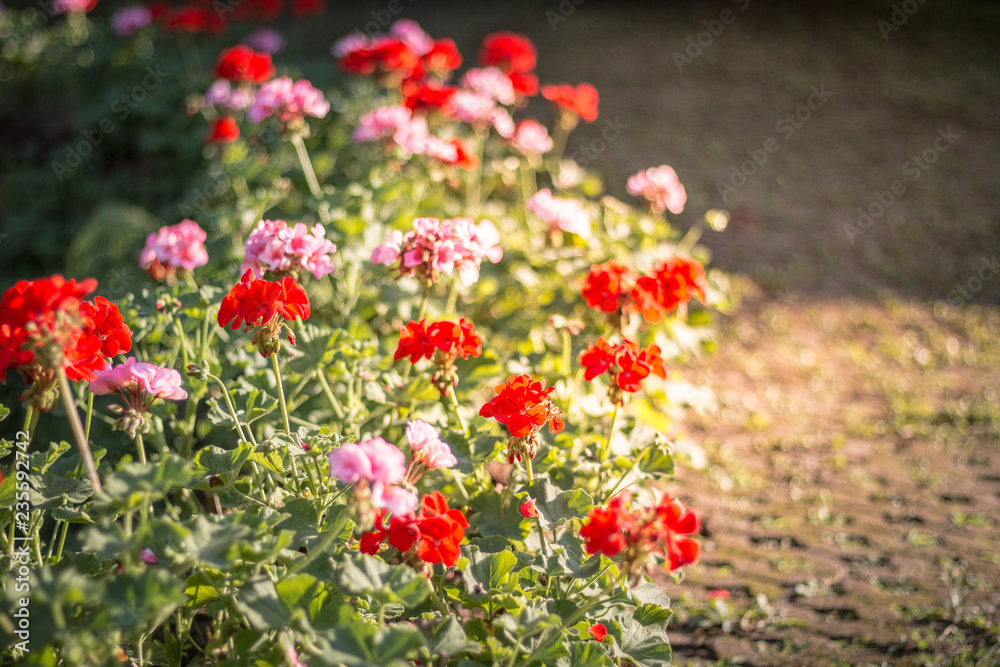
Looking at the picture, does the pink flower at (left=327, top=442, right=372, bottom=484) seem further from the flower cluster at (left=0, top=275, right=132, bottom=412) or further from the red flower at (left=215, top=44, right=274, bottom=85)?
the red flower at (left=215, top=44, right=274, bottom=85)

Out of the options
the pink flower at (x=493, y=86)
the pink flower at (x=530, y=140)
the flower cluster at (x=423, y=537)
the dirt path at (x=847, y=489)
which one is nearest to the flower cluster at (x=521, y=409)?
the flower cluster at (x=423, y=537)

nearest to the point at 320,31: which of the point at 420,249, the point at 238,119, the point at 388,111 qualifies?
the point at 238,119

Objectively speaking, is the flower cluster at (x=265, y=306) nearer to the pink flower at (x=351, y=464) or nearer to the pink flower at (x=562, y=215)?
the pink flower at (x=351, y=464)

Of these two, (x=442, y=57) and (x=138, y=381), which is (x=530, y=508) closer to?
(x=138, y=381)

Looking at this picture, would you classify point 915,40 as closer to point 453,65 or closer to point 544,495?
point 453,65

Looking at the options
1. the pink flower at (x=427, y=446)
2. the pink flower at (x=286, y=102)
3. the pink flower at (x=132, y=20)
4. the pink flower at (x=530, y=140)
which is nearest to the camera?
the pink flower at (x=427, y=446)

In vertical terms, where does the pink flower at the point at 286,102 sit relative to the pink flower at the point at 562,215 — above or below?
above

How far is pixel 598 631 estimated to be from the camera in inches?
53.3

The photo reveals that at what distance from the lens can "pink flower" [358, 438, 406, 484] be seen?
1.10 m

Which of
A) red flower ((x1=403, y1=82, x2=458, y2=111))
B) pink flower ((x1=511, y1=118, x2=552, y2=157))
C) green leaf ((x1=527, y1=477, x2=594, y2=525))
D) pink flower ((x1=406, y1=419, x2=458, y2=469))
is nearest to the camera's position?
pink flower ((x1=406, y1=419, x2=458, y2=469))

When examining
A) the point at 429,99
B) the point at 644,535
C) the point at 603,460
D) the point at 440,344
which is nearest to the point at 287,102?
the point at 429,99

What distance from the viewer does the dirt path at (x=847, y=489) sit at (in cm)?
196

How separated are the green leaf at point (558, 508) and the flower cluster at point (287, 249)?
2.30 feet

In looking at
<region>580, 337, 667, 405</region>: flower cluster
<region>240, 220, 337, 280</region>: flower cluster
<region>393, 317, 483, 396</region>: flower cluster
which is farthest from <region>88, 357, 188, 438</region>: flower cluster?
<region>580, 337, 667, 405</region>: flower cluster
